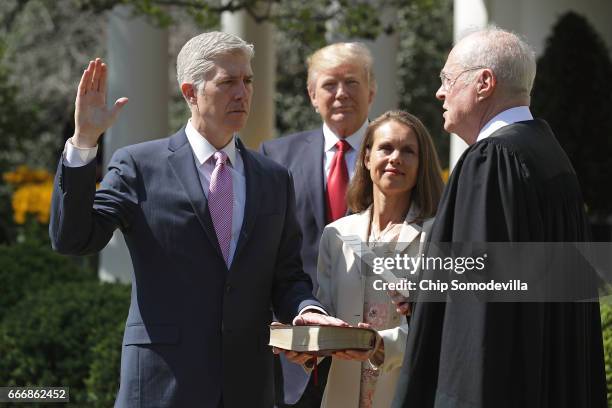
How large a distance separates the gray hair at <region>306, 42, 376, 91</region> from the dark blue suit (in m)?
0.35

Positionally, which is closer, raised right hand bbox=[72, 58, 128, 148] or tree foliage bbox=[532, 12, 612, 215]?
raised right hand bbox=[72, 58, 128, 148]

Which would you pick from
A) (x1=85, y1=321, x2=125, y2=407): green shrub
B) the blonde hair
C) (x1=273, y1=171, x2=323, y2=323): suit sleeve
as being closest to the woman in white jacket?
the blonde hair

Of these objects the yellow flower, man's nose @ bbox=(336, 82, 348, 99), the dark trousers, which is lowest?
the dark trousers

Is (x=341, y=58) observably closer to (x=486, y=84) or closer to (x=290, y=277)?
(x=290, y=277)

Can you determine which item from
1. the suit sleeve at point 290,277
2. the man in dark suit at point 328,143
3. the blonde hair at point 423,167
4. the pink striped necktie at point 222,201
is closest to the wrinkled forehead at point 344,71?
the man in dark suit at point 328,143

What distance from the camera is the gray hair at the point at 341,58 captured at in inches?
219

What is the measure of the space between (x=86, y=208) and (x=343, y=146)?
2.01 metres

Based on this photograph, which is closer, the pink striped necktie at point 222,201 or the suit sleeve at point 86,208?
the suit sleeve at point 86,208

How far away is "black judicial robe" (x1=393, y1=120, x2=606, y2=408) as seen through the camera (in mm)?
3385

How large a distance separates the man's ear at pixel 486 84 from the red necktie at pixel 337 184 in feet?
5.31

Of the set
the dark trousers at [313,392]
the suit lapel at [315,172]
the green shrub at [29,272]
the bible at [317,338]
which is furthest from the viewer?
the green shrub at [29,272]

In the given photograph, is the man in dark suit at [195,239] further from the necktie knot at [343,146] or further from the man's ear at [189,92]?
the necktie knot at [343,146]

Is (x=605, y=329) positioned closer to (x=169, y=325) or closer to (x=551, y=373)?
(x=551, y=373)

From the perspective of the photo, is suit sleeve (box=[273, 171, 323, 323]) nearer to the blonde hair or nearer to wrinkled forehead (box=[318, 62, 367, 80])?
the blonde hair
